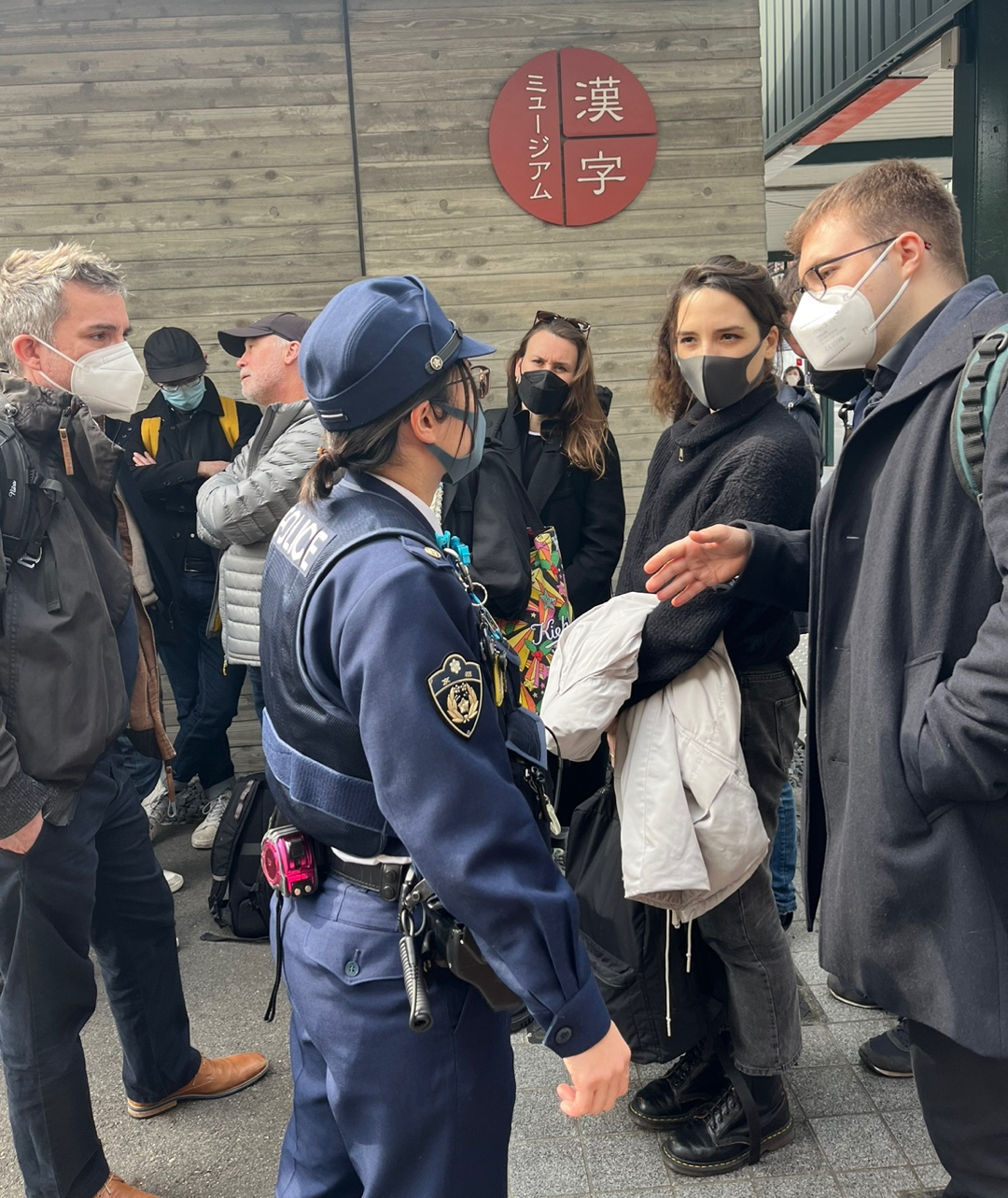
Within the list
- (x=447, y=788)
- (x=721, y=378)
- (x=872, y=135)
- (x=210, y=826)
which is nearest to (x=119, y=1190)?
(x=447, y=788)

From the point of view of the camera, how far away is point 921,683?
1.62 metres

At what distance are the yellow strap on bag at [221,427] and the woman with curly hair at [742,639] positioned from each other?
99.4 inches

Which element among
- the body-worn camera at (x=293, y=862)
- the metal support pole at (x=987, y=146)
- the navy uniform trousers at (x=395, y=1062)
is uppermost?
the metal support pole at (x=987, y=146)

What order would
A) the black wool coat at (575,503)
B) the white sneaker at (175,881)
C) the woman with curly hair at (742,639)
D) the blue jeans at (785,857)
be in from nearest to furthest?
the woman with curly hair at (742,639), the blue jeans at (785,857), the black wool coat at (575,503), the white sneaker at (175,881)

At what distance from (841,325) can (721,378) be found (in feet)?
1.66

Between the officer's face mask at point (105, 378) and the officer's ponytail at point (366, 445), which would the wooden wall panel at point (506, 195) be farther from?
the officer's ponytail at point (366, 445)

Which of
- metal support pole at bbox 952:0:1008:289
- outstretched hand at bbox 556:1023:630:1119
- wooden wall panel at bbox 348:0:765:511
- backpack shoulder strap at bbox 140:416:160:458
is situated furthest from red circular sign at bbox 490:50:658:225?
outstretched hand at bbox 556:1023:630:1119

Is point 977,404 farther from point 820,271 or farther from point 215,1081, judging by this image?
point 215,1081

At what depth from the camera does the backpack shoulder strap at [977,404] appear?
61.0 inches

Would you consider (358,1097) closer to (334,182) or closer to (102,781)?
(102,781)

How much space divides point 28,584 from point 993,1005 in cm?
195

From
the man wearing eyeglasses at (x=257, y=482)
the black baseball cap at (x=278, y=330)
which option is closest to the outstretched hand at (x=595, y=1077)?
the man wearing eyeglasses at (x=257, y=482)

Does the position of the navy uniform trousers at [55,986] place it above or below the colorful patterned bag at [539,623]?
below

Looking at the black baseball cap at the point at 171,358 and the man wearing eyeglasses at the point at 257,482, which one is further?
the black baseball cap at the point at 171,358
